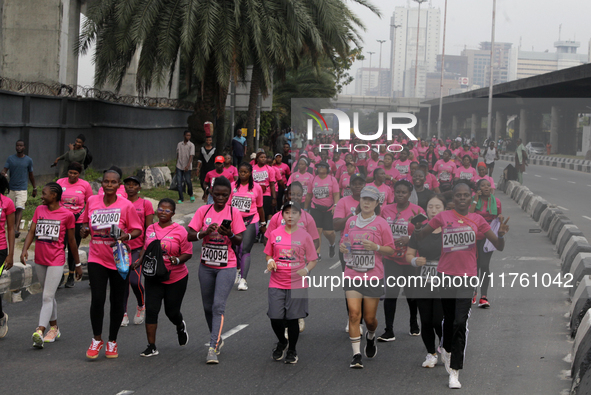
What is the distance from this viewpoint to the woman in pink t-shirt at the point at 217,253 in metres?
6.68

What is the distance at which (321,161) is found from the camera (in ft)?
38.3

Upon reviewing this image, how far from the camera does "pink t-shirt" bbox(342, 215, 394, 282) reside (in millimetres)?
6680

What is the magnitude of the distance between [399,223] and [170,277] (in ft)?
8.26

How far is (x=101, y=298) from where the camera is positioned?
6.71 meters

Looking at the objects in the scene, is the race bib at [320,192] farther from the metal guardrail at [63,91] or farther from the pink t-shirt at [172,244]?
the metal guardrail at [63,91]

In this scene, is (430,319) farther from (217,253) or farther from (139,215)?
(139,215)

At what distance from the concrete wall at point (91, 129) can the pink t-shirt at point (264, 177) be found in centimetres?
660

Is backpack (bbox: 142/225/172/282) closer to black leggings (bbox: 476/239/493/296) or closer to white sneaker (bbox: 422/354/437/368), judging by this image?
white sneaker (bbox: 422/354/437/368)

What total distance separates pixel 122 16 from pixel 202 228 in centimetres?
1386

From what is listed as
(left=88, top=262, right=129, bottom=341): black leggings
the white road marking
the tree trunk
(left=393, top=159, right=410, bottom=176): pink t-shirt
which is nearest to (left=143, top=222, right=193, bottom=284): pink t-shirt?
(left=88, top=262, right=129, bottom=341): black leggings

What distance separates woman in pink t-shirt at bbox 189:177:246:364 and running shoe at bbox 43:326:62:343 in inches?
64.2

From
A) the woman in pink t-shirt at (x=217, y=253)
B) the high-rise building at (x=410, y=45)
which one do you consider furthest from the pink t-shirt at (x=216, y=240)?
the high-rise building at (x=410, y=45)

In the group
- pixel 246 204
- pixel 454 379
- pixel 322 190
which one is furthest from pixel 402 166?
pixel 454 379

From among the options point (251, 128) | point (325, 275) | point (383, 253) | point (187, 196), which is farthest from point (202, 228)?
point (251, 128)
